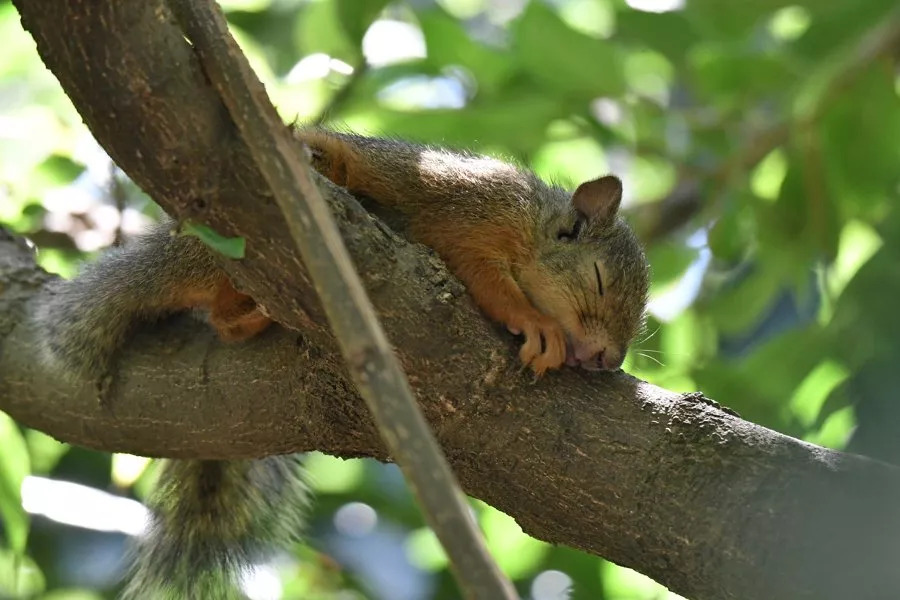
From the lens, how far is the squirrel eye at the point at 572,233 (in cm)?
283

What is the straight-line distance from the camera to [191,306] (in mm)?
2654

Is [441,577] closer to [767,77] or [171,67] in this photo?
[767,77]

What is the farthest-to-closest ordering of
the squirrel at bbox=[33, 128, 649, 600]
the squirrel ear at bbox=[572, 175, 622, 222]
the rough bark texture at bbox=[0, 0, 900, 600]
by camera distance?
1. the squirrel ear at bbox=[572, 175, 622, 222]
2. the squirrel at bbox=[33, 128, 649, 600]
3. the rough bark texture at bbox=[0, 0, 900, 600]

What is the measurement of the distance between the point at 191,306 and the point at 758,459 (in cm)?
144

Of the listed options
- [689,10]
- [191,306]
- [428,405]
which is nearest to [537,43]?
[689,10]

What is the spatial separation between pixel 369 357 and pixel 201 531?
2.19 metres

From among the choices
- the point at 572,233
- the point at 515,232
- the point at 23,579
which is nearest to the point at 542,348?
the point at 515,232

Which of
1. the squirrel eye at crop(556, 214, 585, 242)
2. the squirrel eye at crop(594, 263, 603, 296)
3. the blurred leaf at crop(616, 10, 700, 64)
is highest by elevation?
the blurred leaf at crop(616, 10, 700, 64)

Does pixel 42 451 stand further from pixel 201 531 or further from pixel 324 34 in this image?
pixel 324 34

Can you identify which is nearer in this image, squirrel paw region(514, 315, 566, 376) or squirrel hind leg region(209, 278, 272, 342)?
squirrel paw region(514, 315, 566, 376)

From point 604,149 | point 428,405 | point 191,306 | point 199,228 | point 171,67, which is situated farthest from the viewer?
point 604,149

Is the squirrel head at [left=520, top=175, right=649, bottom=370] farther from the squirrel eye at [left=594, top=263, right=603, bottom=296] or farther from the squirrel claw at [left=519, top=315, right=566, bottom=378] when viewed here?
the squirrel claw at [left=519, top=315, right=566, bottom=378]

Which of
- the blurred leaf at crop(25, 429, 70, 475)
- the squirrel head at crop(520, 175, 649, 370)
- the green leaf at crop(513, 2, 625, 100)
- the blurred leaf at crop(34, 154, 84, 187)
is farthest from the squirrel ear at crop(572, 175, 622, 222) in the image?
the blurred leaf at crop(25, 429, 70, 475)

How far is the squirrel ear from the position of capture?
286 centimetres
